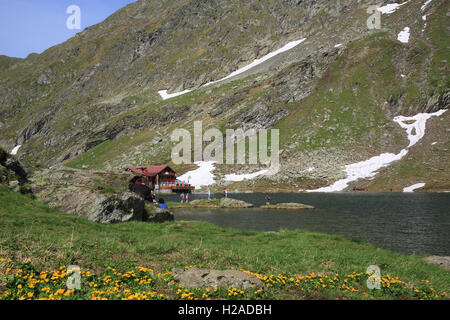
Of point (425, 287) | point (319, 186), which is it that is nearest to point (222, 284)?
point (425, 287)

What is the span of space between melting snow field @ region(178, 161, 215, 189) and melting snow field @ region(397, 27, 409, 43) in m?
109

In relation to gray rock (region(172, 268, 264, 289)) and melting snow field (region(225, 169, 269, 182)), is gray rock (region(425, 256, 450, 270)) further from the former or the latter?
melting snow field (region(225, 169, 269, 182))

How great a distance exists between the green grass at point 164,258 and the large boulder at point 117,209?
3.78 m

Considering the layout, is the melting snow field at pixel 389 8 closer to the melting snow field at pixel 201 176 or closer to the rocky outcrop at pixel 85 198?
the melting snow field at pixel 201 176

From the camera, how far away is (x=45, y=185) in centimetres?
2450

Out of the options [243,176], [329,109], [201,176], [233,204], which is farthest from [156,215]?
[329,109]

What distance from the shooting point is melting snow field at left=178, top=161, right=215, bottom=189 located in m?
99.3

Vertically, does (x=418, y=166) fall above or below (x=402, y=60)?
below

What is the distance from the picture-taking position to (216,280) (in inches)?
373

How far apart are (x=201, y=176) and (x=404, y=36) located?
398 feet

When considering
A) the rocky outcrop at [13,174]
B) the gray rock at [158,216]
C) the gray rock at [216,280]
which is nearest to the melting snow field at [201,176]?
the gray rock at [158,216]

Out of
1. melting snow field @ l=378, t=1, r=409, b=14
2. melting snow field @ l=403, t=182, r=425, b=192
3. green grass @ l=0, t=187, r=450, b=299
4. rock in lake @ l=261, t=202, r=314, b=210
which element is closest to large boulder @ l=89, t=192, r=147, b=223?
green grass @ l=0, t=187, r=450, b=299
